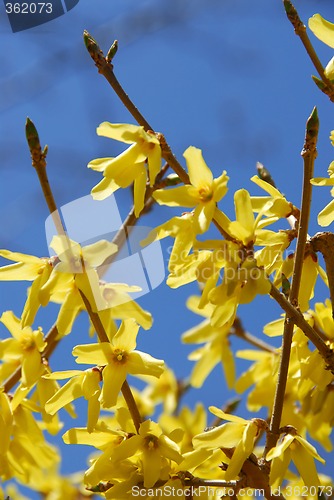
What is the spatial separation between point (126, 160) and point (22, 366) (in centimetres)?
64

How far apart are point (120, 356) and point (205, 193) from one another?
1.42 ft

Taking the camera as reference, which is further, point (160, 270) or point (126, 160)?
point (160, 270)

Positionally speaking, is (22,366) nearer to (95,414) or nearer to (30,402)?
(30,402)

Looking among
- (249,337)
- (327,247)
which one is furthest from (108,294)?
(249,337)

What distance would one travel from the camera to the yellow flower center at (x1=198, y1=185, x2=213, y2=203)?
1.51 meters

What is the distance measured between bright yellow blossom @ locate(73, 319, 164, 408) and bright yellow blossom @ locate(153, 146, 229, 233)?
0.31m

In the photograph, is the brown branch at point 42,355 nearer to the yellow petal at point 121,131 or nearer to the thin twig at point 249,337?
the yellow petal at point 121,131

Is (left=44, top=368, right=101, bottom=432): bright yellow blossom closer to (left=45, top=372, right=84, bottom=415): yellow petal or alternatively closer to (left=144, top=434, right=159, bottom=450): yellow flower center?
(left=45, top=372, right=84, bottom=415): yellow petal

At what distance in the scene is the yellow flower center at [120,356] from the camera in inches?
64.5

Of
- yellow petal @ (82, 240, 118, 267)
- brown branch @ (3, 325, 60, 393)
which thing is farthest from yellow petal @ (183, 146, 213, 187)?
brown branch @ (3, 325, 60, 393)

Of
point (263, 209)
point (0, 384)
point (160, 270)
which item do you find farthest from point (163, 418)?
point (263, 209)

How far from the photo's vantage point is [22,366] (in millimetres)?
1854
